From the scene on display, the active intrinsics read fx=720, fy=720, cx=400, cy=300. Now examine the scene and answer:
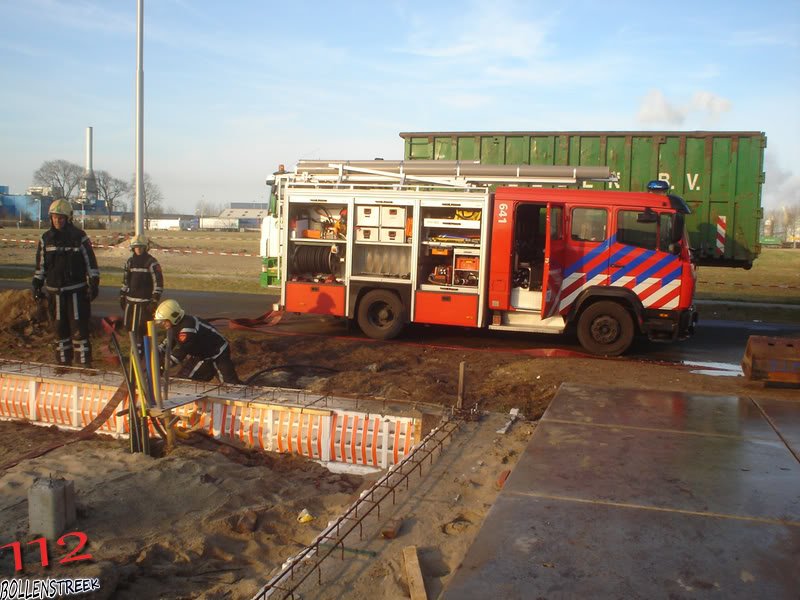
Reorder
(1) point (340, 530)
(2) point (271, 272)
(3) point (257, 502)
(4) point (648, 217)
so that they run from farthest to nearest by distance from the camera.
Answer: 1. (2) point (271, 272)
2. (4) point (648, 217)
3. (3) point (257, 502)
4. (1) point (340, 530)

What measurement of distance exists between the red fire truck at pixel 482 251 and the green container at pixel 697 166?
2891mm

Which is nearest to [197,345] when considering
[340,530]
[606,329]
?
[340,530]

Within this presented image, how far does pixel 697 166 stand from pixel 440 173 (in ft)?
18.9

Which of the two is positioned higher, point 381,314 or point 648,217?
point 648,217

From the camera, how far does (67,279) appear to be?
9.07 metres

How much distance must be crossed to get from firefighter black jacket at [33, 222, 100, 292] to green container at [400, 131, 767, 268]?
9.48 meters

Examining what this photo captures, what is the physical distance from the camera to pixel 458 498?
16.8 feet

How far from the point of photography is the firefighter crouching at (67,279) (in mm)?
8992

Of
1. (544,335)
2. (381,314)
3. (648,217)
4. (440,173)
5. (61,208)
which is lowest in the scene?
(544,335)

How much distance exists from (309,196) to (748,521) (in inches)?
393

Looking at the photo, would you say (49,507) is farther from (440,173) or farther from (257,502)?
(440,173)

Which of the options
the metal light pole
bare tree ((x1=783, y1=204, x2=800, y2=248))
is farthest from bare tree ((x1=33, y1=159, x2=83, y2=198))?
bare tree ((x1=783, y1=204, x2=800, y2=248))

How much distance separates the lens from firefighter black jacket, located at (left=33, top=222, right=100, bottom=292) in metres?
8.99

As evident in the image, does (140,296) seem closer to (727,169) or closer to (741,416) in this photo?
(741,416)
